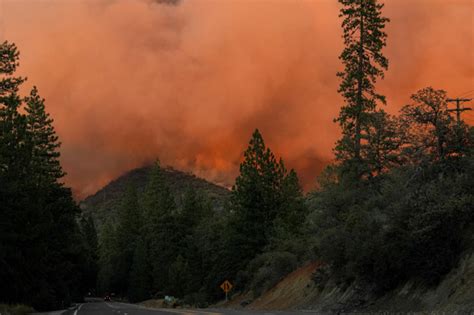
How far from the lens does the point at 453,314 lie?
21.0m

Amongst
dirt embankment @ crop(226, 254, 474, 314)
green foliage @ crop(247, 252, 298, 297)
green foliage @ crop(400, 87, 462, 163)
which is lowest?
dirt embankment @ crop(226, 254, 474, 314)

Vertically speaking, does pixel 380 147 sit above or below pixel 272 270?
above

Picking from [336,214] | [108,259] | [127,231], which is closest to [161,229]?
[127,231]

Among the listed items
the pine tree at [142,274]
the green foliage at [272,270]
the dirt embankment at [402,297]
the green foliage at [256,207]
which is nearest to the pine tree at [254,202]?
the green foliage at [256,207]

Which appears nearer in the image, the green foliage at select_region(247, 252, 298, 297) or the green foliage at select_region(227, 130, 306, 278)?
the green foliage at select_region(247, 252, 298, 297)

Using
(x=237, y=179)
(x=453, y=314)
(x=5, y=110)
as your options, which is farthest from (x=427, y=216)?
(x=237, y=179)

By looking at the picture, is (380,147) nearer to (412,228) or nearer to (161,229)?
(412,228)

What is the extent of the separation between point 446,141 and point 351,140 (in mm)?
11831

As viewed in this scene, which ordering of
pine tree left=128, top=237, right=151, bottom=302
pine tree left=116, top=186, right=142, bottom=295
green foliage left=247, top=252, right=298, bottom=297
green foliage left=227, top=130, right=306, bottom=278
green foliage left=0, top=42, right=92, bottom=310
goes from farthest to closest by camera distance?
pine tree left=116, top=186, right=142, bottom=295
pine tree left=128, top=237, right=151, bottom=302
green foliage left=227, top=130, right=306, bottom=278
green foliage left=247, top=252, right=298, bottom=297
green foliage left=0, top=42, right=92, bottom=310

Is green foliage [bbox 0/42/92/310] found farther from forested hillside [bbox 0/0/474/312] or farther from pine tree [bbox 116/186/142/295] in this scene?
pine tree [bbox 116/186/142/295]

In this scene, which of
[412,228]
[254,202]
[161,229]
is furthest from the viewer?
[161,229]

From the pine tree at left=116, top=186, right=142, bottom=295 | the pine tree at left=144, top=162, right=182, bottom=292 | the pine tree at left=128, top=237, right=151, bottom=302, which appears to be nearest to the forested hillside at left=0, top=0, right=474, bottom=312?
the pine tree at left=144, top=162, right=182, bottom=292

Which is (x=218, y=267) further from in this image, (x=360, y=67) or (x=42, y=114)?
(x=360, y=67)

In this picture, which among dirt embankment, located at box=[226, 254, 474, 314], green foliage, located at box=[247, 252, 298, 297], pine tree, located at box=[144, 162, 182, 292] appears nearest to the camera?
dirt embankment, located at box=[226, 254, 474, 314]
